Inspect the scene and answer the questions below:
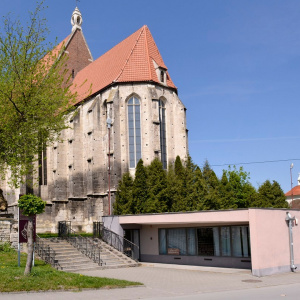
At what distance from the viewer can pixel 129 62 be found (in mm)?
39719

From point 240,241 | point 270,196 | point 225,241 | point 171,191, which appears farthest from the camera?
point 270,196

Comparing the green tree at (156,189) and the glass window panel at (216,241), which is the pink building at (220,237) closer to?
the glass window panel at (216,241)

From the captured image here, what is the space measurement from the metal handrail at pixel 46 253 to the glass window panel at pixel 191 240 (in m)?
6.90

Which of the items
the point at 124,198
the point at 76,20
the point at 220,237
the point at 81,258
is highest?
the point at 76,20

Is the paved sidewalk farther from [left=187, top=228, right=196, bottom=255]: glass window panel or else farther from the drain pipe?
[left=187, top=228, right=196, bottom=255]: glass window panel

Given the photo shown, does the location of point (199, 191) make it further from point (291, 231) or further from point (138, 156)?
point (291, 231)

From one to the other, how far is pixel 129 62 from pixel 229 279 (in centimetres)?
2731

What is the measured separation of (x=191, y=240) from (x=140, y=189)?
1119cm

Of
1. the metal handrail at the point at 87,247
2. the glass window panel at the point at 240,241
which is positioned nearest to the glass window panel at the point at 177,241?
the glass window panel at the point at 240,241

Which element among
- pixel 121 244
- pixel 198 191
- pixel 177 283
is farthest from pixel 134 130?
pixel 177 283

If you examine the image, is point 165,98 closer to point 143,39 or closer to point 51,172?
point 143,39

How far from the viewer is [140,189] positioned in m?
32.8

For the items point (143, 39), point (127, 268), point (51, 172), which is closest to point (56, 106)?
point (127, 268)

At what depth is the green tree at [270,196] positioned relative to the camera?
39.0 m
